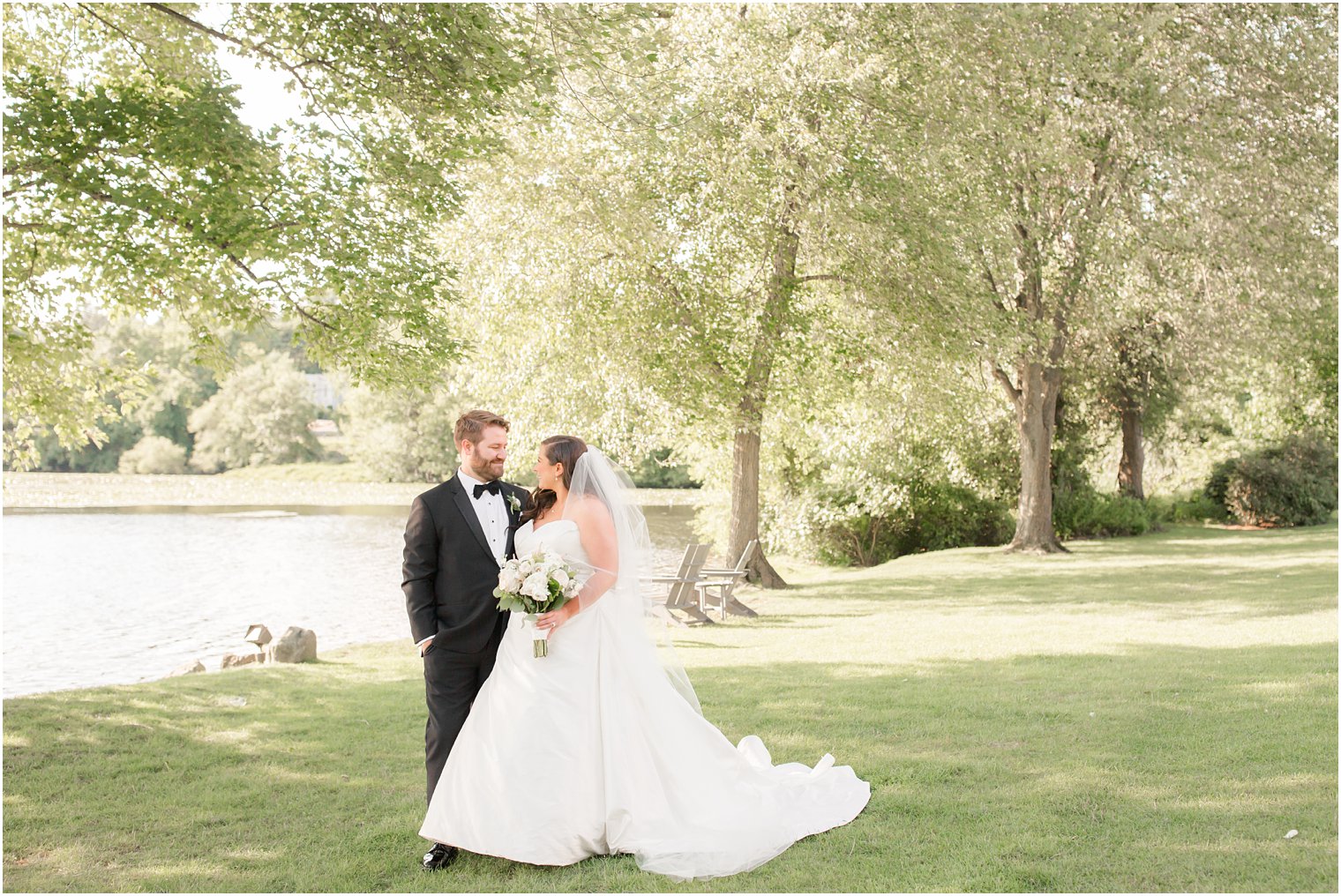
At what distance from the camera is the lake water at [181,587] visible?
15.3 metres

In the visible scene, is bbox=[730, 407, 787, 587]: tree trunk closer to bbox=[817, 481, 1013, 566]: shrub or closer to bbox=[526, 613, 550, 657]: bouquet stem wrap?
bbox=[817, 481, 1013, 566]: shrub

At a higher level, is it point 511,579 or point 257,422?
point 257,422

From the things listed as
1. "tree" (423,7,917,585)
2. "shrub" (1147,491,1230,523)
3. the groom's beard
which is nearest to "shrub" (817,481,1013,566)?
"shrub" (1147,491,1230,523)

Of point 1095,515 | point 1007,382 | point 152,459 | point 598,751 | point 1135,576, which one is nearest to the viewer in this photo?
point 598,751

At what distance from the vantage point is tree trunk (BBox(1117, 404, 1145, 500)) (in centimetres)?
2780

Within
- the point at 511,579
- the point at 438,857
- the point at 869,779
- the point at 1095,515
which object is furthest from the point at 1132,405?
the point at 438,857

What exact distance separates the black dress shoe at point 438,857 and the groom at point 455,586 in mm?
387

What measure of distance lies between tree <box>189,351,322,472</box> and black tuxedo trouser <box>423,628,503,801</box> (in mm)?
61125

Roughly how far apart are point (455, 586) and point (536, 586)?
65 cm

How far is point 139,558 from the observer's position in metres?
27.9

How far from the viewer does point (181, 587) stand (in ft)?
74.0

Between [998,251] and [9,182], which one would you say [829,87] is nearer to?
[998,251]

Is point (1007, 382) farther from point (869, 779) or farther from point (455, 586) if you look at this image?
point (455, 586)

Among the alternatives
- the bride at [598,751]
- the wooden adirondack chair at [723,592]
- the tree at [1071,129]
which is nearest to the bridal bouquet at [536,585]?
the bride at [598,751]
